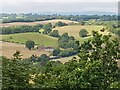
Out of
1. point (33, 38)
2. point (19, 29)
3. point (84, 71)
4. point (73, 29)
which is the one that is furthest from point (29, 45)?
point (84, 71)

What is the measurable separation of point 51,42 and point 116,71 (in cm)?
3290

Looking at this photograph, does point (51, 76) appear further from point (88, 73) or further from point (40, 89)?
point (40, 89)

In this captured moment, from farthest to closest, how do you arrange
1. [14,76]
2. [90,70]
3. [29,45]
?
[29,45]
[90,70]
[14,76]

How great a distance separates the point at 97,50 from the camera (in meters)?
16.8

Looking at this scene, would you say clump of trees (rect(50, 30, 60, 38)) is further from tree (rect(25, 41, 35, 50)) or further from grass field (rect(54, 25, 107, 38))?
tree (rect(25, 41, 35, 50))

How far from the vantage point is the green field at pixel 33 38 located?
45906mm

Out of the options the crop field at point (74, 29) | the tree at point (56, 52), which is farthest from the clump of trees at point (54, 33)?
the tree at point (56, 52)

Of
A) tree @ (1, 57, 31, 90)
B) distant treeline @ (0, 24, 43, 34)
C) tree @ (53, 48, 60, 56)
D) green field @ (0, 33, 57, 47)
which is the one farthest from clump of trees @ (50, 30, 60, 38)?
tree @ (1, 57, 31, 90)

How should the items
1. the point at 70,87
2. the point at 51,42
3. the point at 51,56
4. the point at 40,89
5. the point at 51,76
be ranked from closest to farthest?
the point at 40,89, the point at 70,87, the point at 51,76, the point at 51,56, the point at 51,42

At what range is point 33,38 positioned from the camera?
1885 inches

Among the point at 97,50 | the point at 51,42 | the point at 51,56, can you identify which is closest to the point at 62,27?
the point at 51,42

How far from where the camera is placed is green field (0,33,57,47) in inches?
1807

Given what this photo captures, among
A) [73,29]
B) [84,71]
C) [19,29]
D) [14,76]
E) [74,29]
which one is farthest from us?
[74,29]

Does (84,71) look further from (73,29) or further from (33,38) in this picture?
(73,29)
